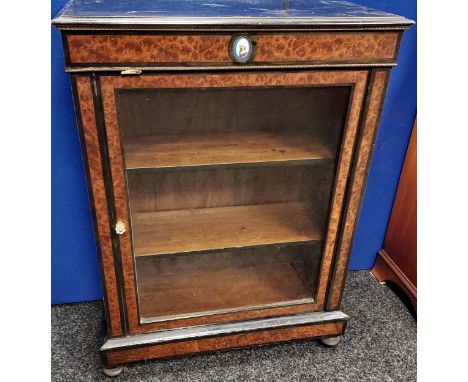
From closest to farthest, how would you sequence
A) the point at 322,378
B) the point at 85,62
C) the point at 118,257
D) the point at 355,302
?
1. the point at 85,62
2. the point at 118,257
3. the point at 322,378
4. the point at 355,302

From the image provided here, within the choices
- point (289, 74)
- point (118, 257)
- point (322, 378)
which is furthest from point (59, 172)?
point (322, 378)

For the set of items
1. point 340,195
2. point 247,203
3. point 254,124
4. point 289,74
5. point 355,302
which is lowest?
point 355,302

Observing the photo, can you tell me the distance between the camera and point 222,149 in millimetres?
926

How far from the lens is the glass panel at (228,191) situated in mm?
857

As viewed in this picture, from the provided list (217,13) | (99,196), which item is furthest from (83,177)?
(217,13)

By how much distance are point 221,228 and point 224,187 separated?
10cm

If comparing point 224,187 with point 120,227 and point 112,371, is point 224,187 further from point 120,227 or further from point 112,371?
point 112,371

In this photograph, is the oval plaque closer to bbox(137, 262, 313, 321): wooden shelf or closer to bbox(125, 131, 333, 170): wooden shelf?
bbox(125, 131, 333, 170): wooden shelf

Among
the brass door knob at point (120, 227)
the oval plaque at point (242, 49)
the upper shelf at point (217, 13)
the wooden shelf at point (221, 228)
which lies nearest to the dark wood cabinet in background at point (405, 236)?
the wooden shelf at point (221, 228)

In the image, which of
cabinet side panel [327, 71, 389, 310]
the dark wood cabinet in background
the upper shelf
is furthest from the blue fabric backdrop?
cabinet side panel [327, 71, 389, 310]

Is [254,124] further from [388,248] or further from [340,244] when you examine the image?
[388,248]

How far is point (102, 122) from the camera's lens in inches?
29.6

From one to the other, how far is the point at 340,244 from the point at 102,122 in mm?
558

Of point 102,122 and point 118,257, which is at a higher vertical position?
point 102,122
